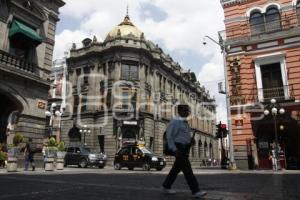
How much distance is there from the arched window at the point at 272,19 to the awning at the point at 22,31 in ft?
50.2

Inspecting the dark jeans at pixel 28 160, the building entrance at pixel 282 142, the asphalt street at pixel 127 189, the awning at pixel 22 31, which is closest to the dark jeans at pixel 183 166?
the asphalt street at pixel 127 189

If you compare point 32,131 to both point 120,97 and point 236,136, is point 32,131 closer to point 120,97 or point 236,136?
point 236,136

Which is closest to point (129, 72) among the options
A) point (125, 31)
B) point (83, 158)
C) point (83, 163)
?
point (125, 31)

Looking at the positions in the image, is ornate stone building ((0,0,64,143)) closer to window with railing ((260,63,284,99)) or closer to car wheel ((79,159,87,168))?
car wheel ((79,159,87,168))

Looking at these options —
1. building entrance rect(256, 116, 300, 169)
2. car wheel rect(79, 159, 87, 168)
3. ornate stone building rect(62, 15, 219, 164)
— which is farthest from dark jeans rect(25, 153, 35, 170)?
ornate stone building rect(62, 15, 219, 164)

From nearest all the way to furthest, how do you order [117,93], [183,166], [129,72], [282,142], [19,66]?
[183,166] → [19,66] → [282,142] → [117,93] → [129,72]

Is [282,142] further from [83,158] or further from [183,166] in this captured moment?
[183,166]

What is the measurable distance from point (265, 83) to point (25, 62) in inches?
605

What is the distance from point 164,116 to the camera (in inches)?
1633

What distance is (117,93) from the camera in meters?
36.5

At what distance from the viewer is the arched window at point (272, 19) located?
Result: 19.8 meters

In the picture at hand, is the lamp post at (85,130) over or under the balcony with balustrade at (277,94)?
under

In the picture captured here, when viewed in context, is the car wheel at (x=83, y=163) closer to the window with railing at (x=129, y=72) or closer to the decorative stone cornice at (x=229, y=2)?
the window with railing at (x=129, y=72)

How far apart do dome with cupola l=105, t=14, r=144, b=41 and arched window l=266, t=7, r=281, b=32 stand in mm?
20547
